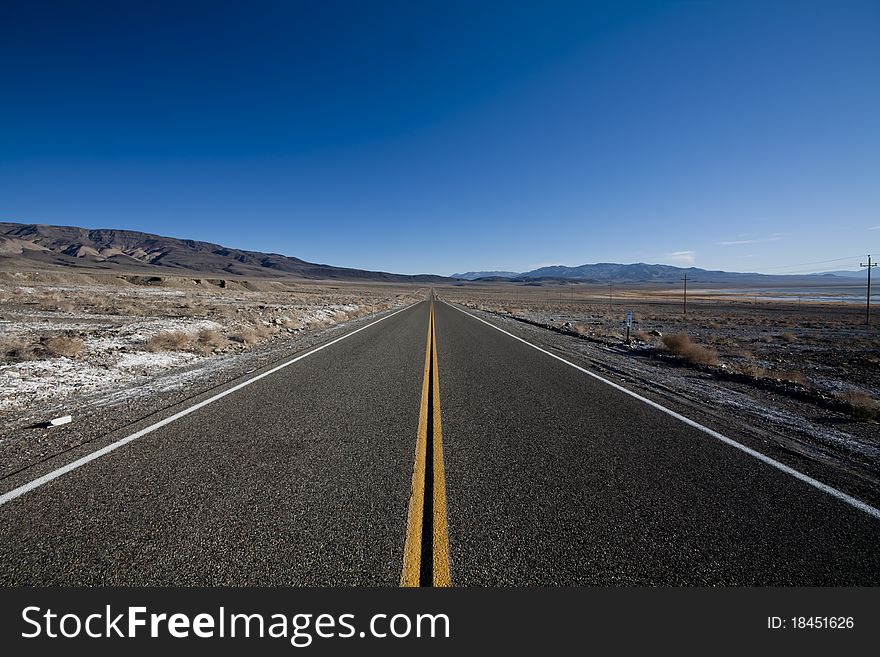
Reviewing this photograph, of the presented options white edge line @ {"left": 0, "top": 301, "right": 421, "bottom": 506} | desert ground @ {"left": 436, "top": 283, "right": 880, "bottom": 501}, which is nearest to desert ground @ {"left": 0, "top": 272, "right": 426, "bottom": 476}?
white edge line @ {"left": 0, "top": 301, "right": 421, "bottom": 506}

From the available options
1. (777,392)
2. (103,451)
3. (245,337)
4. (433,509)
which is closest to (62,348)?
(245,337)

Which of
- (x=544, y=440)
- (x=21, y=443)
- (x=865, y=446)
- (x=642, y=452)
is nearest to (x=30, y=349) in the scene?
(x=21, y=443)

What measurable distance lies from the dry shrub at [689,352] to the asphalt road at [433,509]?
22.9 ft

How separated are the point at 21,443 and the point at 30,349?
7.58 m

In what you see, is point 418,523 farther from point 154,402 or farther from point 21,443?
point 154,402

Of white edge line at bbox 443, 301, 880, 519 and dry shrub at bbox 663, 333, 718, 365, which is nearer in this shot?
white edge line at bbox 443, 301, 880, 519

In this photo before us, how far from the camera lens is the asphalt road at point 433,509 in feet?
8.25

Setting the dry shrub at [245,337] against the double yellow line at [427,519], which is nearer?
the double yellow line at [427,519]

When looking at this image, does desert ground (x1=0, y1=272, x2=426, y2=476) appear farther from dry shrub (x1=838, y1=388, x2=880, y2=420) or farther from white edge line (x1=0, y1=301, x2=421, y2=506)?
dry shrub (x1=838, y1=388, x2=880, y2=420)

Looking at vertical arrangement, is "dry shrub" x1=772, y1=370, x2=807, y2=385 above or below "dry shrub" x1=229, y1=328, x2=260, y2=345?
below

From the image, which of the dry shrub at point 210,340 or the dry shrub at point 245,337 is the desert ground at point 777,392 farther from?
the dry shrub at point 210,340

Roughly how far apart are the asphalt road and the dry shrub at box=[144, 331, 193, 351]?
7206mm

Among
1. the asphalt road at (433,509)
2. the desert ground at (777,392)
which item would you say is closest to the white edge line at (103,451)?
the asphalt road at (433,509)

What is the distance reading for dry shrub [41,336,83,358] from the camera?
940cm
